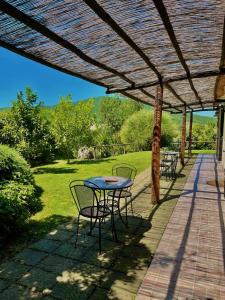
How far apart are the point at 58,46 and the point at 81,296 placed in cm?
312

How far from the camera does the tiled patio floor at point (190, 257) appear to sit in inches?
111

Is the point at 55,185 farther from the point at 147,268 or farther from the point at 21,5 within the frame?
the point at 21,5

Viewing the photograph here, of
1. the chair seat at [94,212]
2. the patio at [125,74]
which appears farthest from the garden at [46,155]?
the chair seat at [94,212]

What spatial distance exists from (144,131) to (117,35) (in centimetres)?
1941

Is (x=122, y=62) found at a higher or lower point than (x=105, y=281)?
higher

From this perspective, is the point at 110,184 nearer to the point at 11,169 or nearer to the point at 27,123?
the point at 11,169

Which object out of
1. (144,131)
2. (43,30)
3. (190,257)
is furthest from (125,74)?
(144,131)

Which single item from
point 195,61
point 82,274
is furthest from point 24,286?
point 195,61

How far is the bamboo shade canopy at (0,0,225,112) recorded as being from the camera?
8.70 ft

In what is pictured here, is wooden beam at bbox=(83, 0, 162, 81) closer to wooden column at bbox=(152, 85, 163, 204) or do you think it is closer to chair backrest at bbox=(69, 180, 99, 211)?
wooden column at bbox=(152, 85, 163, 204)

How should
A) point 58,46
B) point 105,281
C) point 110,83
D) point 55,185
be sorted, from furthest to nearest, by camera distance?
point 55,185
point 110,83
point 58,46
point 105,281

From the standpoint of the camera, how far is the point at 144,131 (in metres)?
22.6

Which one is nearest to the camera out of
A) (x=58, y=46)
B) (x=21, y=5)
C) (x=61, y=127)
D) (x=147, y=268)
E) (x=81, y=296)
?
(x=21, y=5)

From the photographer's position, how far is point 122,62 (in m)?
4.52
